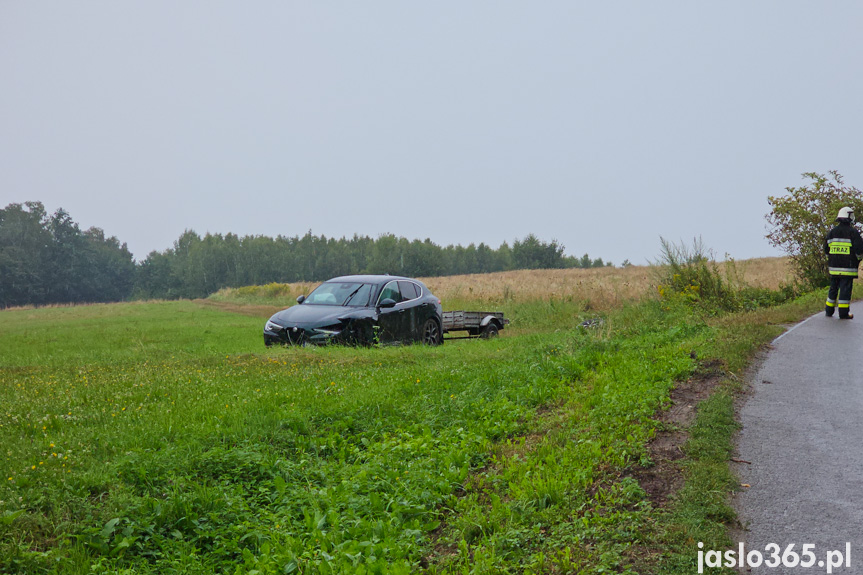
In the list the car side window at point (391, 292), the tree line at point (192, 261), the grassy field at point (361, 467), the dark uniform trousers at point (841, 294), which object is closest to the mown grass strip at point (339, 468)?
the grassy field at point (361, 467)

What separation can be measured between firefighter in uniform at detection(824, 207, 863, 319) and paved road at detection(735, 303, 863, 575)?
506 centimetres

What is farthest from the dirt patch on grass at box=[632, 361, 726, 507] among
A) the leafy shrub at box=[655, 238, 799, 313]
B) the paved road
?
the leafy shrub at box=[655, 238, 799, 313]

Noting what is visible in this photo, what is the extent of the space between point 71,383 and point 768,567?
9217mm

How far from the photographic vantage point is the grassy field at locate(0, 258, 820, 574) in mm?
4297

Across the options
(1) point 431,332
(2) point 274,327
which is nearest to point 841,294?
(1) point 431,332

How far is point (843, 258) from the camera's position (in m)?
13.9

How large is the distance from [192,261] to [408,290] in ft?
342

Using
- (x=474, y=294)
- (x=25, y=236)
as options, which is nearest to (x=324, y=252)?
(x=25, y=236)

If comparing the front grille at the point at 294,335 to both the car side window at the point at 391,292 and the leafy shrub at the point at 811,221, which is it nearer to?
the car side window at the point at 391,292

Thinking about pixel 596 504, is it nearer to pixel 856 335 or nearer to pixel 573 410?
pixel 573 410

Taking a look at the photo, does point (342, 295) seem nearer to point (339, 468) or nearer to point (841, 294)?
point (339, 468)

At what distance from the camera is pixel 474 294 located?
104ft

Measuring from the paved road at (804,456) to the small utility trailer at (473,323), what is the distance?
9485mm

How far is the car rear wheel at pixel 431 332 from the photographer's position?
52.3ft
